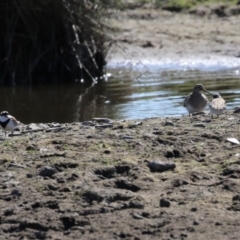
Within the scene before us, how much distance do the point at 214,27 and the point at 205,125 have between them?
38.6 feet

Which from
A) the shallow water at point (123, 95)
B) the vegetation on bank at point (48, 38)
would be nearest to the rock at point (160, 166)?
the shallow water at point (123, 95)

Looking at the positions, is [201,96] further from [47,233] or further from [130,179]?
[47,233]

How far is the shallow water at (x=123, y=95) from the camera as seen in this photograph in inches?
485

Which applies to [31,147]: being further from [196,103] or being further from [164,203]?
[196,103]

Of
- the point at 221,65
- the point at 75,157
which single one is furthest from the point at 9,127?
the point at 221,65

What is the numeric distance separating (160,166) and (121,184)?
515mm

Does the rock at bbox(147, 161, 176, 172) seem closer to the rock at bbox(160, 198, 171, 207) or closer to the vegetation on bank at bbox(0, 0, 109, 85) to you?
the rock at bbox(160, 198, 171, 207)

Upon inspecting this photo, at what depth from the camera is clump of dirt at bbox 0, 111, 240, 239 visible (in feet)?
18.7

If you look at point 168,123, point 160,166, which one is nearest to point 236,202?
point 160,166

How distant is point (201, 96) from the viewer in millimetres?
10625

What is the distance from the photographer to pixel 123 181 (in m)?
6.50

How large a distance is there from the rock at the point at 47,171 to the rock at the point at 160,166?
2.72 feet

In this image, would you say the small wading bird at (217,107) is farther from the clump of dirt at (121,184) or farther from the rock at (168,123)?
the clump of dirt at (121,184)

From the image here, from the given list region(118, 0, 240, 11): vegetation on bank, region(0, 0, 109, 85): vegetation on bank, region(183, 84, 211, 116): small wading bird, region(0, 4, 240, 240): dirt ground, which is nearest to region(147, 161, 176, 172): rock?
region(0, 4, 240, 240): dirt ground
